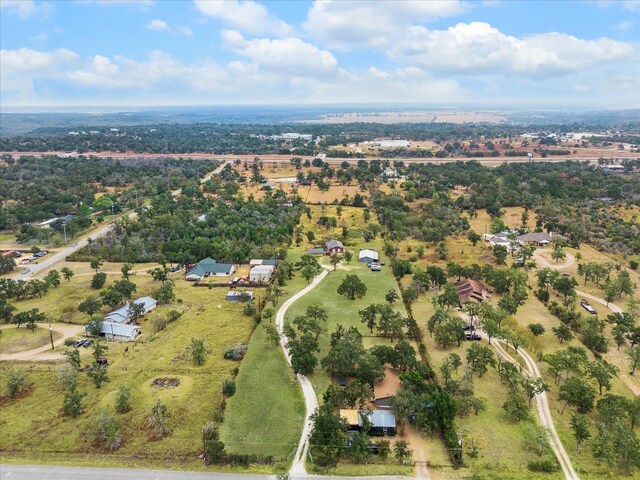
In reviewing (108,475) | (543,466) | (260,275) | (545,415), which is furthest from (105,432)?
(545,415)

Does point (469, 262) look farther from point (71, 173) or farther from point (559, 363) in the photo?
point (71, 173)

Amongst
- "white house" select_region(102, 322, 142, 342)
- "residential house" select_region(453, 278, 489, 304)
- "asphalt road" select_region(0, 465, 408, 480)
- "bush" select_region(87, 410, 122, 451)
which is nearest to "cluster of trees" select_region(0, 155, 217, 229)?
"white house" select_region(102, 322, 142, 342)

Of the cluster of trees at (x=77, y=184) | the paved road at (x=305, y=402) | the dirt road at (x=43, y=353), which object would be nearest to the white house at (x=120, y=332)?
the dirt road at (x=43, y=353)

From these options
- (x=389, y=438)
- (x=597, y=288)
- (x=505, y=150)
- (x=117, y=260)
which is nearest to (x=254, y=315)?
(x=389, y=438)

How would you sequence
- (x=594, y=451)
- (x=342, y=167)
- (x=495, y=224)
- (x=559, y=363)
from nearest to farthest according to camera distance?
Result: (x=594, y=451), (x=559, y=363), (x=495, y=224), (x=342, y=167)

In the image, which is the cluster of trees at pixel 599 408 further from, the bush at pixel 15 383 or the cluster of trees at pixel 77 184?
the cluster of trees at pixel 77 184

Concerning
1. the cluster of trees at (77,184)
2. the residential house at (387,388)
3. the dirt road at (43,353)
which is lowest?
the dirt road at (43,353)
